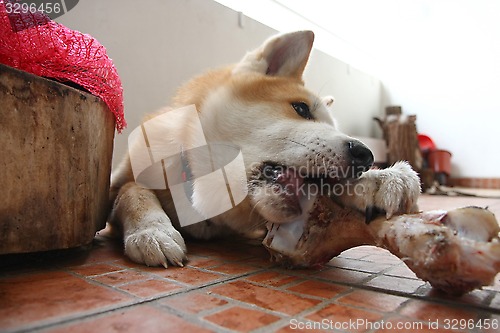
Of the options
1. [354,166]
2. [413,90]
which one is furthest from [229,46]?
[413,90]

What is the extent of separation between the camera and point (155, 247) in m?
1.05

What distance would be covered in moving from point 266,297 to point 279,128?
0.57m

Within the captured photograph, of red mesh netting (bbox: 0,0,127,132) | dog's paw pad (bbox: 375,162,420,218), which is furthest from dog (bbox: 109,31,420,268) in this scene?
red mesh netting (bbox: 0,0,127,132)

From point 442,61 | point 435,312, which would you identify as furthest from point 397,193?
point 442,61

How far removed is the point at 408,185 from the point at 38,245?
37.9 inches

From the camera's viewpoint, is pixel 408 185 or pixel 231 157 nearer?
pixel 408 185

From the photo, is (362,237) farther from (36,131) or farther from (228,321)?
(36,131)

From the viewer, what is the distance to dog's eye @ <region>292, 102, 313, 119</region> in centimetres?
129

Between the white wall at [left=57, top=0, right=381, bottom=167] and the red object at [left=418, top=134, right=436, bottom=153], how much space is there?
342 cm

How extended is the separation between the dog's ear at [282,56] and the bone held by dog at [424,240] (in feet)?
2.29

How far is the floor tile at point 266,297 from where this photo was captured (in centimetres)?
73

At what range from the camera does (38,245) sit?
0.95m

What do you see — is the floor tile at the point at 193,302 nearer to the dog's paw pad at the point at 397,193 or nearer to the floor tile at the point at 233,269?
the floor tile at the point at 233,269

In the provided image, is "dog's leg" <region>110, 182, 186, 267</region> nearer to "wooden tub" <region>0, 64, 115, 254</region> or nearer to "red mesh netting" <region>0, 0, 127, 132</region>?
"wooden tub" <region>0, 64, 115, 254</region>
